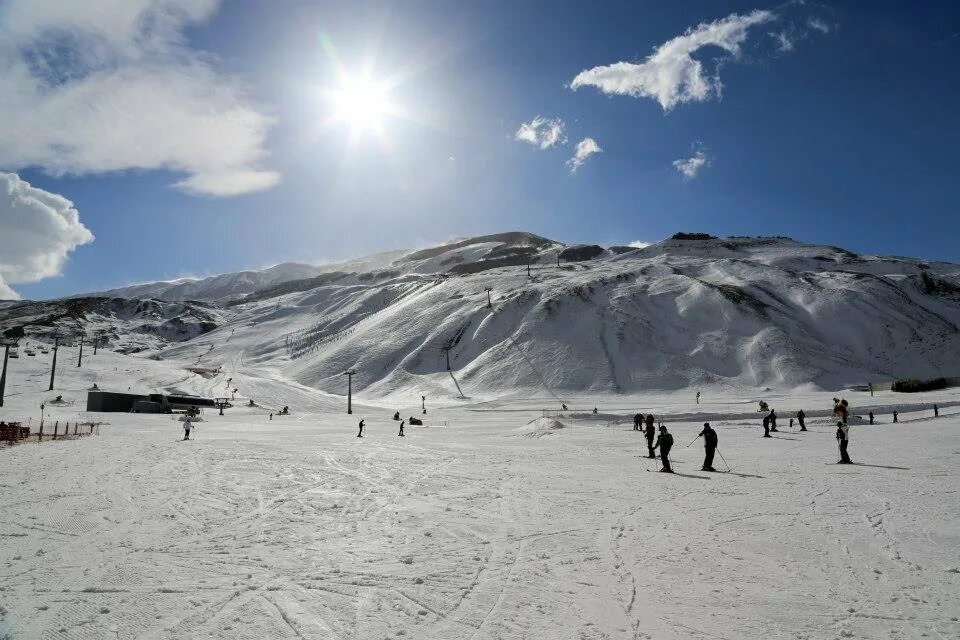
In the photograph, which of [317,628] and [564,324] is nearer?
[317,628]

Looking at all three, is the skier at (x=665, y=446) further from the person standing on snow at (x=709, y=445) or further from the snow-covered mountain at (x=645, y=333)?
the snow-covered mountain at (x=645, y=333)

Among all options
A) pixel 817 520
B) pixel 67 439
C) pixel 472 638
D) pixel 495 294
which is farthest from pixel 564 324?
pixel 472 638

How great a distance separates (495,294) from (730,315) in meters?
44.6

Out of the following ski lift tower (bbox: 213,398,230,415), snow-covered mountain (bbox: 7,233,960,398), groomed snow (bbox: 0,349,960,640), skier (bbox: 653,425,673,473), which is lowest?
groomed snow (bbox: 0,349,960,640)

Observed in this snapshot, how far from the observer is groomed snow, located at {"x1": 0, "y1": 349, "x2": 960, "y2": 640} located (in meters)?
6.41

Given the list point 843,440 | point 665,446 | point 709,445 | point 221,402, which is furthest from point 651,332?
point 665,446

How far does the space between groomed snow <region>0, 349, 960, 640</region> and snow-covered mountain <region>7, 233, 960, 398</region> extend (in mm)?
56437

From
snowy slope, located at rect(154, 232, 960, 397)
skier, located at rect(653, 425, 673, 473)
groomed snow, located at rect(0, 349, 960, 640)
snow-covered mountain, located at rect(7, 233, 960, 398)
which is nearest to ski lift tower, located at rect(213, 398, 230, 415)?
snowy slope, located at rect(154, 232, 960, 397)

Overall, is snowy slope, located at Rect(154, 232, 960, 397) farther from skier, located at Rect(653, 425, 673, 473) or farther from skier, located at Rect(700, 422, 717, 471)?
skier, located at Rect(653, 425, 673, 473)

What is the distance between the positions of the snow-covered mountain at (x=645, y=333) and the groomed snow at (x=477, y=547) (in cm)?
5644

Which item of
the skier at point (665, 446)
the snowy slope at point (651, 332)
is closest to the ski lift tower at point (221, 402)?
the snowy slope at point (651, 332)

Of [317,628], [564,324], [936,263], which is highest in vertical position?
[936,263]

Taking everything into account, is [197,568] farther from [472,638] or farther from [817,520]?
[817,520]

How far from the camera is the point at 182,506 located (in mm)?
12305
